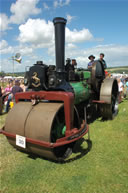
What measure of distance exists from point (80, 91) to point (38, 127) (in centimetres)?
183

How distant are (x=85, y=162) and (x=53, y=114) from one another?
3.52 feet

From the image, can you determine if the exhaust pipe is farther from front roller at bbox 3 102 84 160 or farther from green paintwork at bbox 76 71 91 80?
green paintwork at bbox 76 71 91 80

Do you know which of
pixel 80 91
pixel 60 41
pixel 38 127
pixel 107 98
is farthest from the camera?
pixel 107 98

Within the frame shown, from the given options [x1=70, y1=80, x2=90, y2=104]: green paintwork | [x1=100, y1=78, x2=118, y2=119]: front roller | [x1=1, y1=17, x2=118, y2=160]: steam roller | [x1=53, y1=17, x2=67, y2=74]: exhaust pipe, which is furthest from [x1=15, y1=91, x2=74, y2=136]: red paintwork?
[x1=100, y1=78, x2=118, y2=119]: front roller

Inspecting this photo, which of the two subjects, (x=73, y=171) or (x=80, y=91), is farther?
(x=80, y=91)

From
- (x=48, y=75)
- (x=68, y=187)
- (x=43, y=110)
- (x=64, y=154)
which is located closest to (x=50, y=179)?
(x=68, y=187)

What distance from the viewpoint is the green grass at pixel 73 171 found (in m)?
2.32

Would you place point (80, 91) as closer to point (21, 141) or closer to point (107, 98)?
point (107, 98)

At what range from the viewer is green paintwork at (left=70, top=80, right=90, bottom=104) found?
4.01 m

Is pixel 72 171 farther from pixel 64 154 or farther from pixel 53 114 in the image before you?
pixel 53 114

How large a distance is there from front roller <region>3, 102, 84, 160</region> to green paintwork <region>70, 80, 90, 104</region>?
3.35 feet

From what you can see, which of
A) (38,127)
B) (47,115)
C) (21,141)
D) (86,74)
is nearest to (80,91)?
(86,74)

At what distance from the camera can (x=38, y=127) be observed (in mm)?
2641

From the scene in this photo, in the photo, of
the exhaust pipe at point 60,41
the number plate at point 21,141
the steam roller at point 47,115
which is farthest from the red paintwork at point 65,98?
the number plate at point 21,141
